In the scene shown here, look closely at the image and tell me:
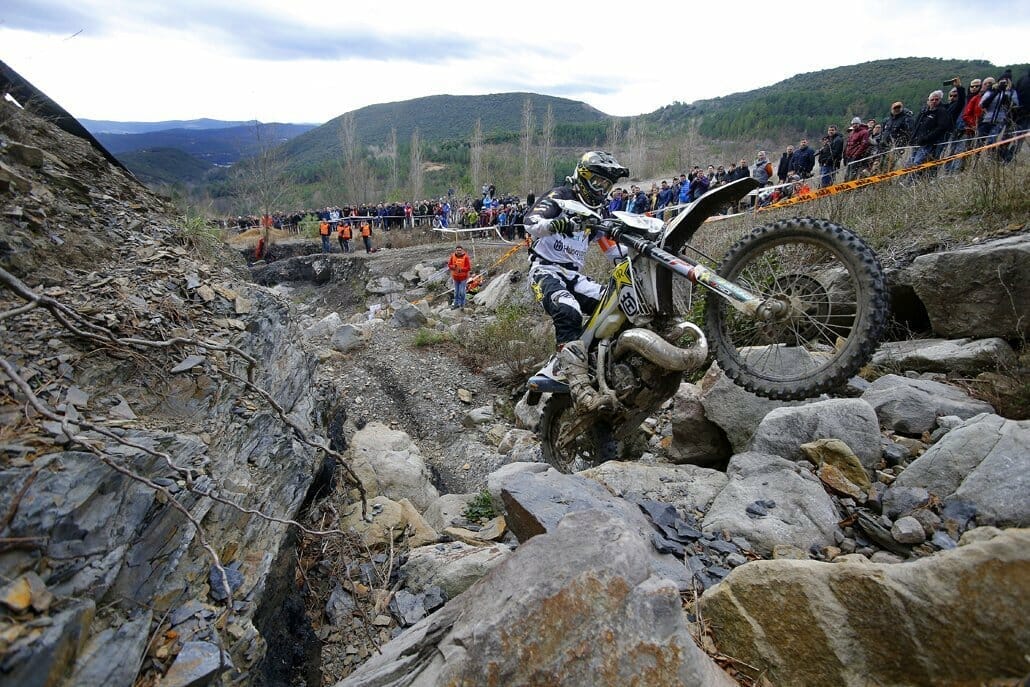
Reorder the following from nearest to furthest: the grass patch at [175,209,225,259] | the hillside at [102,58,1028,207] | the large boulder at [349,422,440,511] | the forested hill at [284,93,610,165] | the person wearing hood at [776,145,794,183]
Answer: the grass patch at [175,209,225,259]
the large boulder at [349,422,440,511]
the person wearing hood at [776,145,794,183]
the hillside at [102,58,1028,207]
the forested hill at [284,93,610,165]

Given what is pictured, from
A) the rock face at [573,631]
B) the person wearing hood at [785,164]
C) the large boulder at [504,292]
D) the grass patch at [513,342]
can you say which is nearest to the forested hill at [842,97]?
the person wearing hood at [785,164]

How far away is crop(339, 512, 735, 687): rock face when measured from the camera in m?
1.62

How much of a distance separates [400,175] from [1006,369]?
69359 mm

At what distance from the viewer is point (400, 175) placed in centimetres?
6744

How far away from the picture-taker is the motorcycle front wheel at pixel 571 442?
495cm

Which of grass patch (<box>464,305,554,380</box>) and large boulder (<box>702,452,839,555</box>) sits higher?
large boulder (<box>702,452,839,555</box>)

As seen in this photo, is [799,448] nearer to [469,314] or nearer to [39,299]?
[39,299]

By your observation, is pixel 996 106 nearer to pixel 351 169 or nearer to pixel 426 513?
pixel 426 513

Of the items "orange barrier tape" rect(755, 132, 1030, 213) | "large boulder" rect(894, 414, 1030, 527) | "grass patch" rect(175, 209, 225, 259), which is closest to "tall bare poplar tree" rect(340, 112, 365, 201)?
"orange barrier tape" rect(755, 132, 1030, 213)

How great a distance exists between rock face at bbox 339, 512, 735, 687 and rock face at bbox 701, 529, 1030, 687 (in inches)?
10.6

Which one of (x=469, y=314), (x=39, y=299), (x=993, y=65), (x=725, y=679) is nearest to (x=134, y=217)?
(x=39, y=299)

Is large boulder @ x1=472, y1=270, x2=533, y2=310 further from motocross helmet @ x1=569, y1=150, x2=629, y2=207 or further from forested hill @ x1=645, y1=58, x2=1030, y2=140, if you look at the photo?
forested hill @ x1=645, y1=58, x2=1030, y2=140

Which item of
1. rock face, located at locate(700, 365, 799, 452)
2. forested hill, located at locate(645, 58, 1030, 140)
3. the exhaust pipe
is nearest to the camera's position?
the exhaust pipe

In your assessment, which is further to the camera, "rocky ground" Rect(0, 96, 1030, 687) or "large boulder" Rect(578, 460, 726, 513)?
"large boulder" Rect(578, 460, 726, 513)
